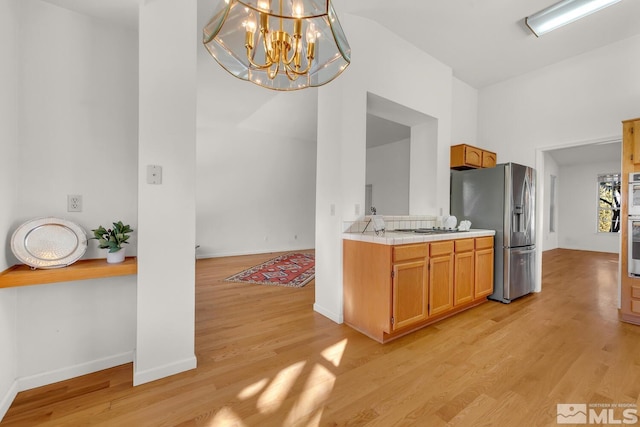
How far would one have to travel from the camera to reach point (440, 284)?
2684 mm

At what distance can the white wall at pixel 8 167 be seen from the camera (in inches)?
58.4

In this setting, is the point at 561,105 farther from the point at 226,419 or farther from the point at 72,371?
the point at 72,371

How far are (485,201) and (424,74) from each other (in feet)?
6.15

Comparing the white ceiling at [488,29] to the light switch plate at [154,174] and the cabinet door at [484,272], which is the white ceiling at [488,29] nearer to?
the light switch plate at [154,174]

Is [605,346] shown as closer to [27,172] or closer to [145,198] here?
[145,198]

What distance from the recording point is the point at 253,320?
2768 millimetres

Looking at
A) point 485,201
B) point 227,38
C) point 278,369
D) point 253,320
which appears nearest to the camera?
point 227,38

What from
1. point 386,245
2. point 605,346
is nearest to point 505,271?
point 605,346

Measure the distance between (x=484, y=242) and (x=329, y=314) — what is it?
207cm

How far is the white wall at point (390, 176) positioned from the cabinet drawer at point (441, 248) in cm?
473

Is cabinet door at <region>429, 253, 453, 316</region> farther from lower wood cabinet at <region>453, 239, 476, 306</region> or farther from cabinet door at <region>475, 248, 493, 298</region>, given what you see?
cabinet door at <region>475, 248, 493, 298</region>

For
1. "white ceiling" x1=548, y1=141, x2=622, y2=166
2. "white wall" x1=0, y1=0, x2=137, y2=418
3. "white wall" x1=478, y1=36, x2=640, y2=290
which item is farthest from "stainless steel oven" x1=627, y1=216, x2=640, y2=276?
"white wall" x1=0, y1=0, x2=137, y2=418

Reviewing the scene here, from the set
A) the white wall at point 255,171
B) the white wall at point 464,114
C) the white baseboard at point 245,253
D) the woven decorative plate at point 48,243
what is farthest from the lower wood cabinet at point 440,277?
the white baseboard at point 245,253

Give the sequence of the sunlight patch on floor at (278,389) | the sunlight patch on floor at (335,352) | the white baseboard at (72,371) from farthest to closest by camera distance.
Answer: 1. the sunlight patch on floor at (335,352)
2. the white baseboard at (72,371)
3. the sunlight patch on floor at (278,389)
